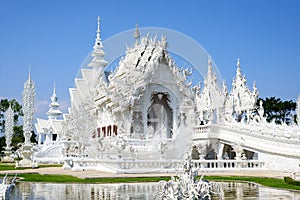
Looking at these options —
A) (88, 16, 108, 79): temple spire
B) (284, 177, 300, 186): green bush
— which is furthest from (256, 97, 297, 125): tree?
(284, 177, 300, 186): green bush

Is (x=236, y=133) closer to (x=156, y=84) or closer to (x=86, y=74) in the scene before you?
(x=156, y=84)

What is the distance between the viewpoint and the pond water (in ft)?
37.4

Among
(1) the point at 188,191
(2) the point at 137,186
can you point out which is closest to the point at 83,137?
(2) the point at 137,186

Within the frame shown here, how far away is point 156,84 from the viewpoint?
3250 cm

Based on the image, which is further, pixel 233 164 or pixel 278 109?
pixel 278 109

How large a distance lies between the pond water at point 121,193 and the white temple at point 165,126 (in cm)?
653

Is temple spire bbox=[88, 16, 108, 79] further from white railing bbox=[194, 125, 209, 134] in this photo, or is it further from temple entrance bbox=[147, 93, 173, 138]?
white railing bbox=[194, 125, 209, 134]

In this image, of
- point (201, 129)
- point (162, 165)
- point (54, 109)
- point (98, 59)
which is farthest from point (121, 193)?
point (54, 109)

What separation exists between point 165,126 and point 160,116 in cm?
98

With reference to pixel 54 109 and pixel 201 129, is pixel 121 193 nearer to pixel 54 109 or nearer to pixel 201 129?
pixel 201 129

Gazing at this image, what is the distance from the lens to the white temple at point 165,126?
22547mm

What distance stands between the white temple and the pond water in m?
6.53

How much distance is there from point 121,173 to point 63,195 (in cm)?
834

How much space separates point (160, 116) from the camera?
34.9 m
